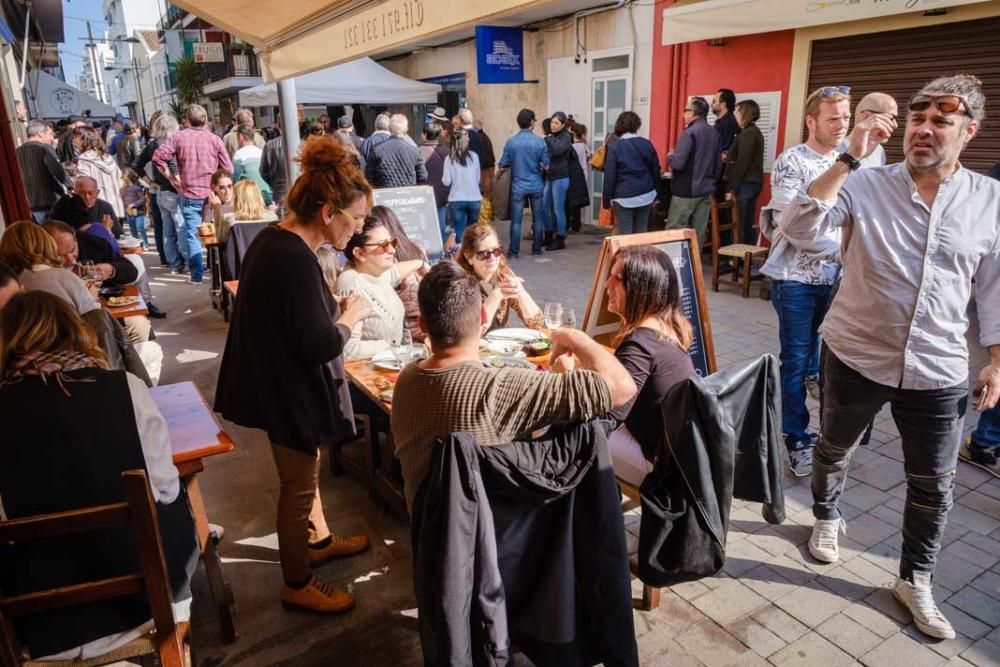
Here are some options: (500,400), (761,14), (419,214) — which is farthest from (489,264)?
(761,14)

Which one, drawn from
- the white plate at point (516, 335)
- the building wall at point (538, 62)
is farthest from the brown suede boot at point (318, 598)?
the building wall at point (538, 62)

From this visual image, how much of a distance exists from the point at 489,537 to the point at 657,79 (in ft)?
30.4

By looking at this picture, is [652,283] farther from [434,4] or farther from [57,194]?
[57,194]

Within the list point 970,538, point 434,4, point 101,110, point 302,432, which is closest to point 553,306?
point 302,432

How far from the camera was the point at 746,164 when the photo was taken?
294 inches

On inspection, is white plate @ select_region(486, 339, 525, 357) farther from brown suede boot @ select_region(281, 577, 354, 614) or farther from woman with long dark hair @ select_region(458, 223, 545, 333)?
brown suede boot @ select_region(281, 577, 354, 614)

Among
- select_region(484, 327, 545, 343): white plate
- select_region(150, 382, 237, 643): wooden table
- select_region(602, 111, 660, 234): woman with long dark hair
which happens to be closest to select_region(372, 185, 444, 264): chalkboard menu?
select_region(602, 111, 660, 234): woman with long dark hair

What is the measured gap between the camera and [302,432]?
2.38 metres

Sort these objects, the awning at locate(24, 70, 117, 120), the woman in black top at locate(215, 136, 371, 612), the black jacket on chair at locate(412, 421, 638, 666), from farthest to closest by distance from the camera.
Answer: the awning at locate(24, 70, 117, 120) → the woman in black top at locate(215, 136, 371, 612) → the black jacket on chair at locate(412, 421, 638, 666)

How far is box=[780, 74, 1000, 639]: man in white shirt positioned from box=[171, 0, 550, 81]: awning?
4.87 feet

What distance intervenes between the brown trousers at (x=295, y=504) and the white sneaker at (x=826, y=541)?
221cm

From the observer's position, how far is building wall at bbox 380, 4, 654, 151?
977 centimetres

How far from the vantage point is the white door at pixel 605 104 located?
33.7 ft

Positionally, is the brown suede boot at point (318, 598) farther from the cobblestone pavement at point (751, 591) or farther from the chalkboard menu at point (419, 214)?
the chalkboard menu at point (419, 214)
